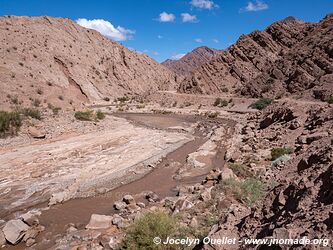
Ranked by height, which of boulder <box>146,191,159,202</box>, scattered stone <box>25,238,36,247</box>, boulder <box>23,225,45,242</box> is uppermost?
boulder <box>146,191,159,202</box>

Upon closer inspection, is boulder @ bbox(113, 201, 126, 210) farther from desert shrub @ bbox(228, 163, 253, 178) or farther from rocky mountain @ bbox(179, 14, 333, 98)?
rocky mountain @ bbox(179, 14, 333, 98)

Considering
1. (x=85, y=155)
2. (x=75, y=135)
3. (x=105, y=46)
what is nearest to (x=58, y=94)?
(x=75, y=135)

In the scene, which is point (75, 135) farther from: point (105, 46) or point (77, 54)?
point (105, 46)

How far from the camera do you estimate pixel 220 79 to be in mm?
54094

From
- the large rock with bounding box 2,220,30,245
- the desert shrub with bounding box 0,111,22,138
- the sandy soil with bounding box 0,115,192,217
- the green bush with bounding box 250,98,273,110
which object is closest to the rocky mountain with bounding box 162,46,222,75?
the green bush with bounding box 250,98,273,110

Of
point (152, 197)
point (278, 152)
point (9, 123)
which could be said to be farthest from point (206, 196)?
point (9, 123)

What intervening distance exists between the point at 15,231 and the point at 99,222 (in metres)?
2.37

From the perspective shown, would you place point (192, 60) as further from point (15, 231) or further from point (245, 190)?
point (15, 231)

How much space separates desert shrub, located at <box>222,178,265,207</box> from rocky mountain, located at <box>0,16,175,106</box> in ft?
76.3

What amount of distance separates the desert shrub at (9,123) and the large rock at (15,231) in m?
10.2

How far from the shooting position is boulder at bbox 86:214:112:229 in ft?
32.0

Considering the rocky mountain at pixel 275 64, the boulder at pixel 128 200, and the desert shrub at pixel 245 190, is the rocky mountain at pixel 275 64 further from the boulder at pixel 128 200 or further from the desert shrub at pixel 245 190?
the boulder at pixel 128 200

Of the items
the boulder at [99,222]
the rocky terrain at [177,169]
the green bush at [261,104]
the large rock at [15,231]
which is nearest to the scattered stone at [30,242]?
the rocky terrain at [177,169]

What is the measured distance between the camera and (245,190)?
10.2 meters
